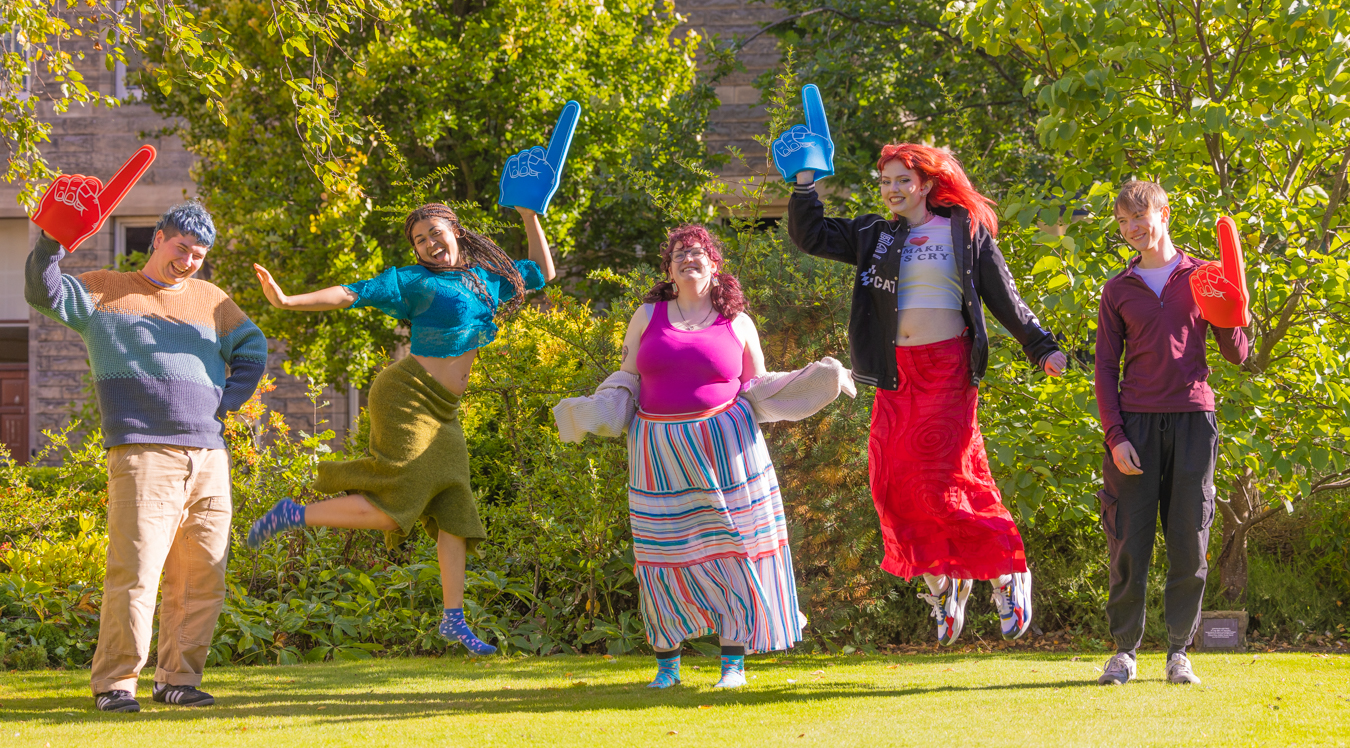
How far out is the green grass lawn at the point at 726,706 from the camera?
10.6 ft

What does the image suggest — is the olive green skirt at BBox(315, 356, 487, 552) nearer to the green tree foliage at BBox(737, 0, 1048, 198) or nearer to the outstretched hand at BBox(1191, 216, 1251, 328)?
the outstretched hand at BBox(1191, 216, 1251, 328)

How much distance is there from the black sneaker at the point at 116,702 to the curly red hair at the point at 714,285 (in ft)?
7.31

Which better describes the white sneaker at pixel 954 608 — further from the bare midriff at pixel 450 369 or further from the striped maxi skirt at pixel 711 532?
the bare midriff at pixel 450 369

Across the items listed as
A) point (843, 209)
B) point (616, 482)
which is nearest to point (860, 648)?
point (616, 482)

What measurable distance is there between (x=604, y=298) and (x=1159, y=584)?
17.3ft

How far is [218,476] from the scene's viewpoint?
391 centimetres

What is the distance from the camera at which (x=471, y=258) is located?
417cm

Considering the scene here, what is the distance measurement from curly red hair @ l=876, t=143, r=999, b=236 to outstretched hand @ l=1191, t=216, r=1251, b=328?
2.36ft

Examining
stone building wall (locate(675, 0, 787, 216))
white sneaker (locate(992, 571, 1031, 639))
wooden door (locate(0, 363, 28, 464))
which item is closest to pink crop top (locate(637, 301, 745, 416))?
white sneaker (locate(992, 571, 1031, 639))

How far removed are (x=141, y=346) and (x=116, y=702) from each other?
3.87 feet

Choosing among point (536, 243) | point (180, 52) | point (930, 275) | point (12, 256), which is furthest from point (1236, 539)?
point (12, 256)

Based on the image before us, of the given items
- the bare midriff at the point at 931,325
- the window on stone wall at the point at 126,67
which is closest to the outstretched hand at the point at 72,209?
the bare midriff at the point at 931,325

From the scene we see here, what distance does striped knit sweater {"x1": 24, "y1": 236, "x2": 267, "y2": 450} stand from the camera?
144 inches

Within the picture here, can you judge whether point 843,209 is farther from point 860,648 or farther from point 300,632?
point 300,632
